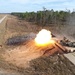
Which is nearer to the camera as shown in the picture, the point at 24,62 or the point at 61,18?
the point at 24,62

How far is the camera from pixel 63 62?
18938mm

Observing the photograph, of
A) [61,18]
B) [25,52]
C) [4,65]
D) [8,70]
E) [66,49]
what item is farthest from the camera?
[61,18]

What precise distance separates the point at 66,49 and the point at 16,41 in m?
10.0

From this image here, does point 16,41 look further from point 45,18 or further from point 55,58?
point 45,18

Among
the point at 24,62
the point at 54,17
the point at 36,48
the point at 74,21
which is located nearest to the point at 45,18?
the point at 54,17

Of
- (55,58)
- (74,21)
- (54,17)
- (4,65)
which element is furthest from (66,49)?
(54,17)

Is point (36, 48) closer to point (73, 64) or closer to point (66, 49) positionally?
point (66, 49)

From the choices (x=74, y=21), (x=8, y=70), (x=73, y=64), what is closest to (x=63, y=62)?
(x=73, y=64)

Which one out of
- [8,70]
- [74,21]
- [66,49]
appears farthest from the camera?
[74,21]

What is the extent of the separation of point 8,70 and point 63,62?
481 cm

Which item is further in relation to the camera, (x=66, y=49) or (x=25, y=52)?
(x=25, y=52)

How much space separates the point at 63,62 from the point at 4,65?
5.23m

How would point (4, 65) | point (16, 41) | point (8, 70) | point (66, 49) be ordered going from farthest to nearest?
point (16, 41), point (66, 49), point (4, 65), point (8, 70)

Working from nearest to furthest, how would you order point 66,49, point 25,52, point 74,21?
point 66,49
point 25,52
point 74,21
